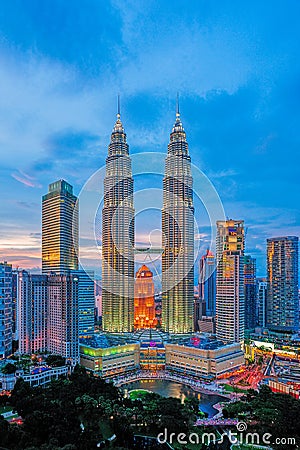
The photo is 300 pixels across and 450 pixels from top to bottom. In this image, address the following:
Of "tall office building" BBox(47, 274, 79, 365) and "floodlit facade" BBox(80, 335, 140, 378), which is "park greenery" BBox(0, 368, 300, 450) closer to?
"floodlit facade" BBox(80, 335, 140, 378)

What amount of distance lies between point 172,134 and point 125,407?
1427 centimetres

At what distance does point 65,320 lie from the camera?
13.5 metres

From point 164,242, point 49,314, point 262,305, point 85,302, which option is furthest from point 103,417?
point 262,305

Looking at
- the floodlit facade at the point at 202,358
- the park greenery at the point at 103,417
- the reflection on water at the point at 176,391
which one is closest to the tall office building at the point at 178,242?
the floodlit facade at the point at 202,358

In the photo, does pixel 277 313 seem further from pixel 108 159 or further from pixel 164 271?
pixel 108 159

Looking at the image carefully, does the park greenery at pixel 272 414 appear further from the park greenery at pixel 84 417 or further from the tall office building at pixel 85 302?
the tall office building at pixel 85 302

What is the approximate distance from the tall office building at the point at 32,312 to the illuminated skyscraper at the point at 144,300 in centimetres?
732

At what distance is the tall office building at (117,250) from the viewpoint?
57.2 ft

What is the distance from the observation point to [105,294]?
18875 mm

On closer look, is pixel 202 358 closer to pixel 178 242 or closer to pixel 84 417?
pixel 178 242

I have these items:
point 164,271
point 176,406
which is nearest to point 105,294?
point 164,271

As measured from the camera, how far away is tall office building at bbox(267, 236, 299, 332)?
20141 mm

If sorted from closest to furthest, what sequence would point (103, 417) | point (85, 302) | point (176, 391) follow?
1. point (103, 417)
2. point (176, 391)
3. point (85, 302)

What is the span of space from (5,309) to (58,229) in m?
8.56
